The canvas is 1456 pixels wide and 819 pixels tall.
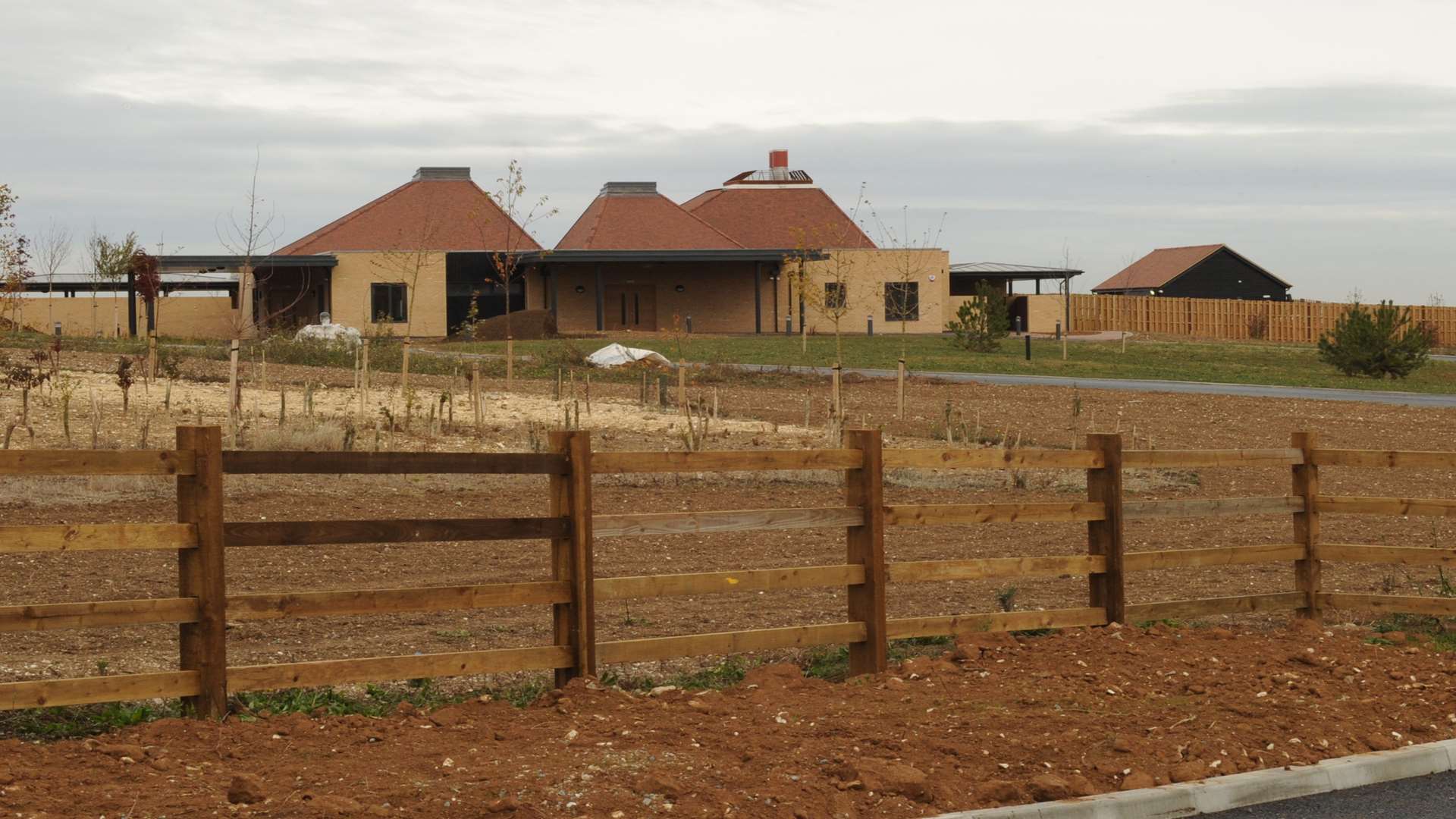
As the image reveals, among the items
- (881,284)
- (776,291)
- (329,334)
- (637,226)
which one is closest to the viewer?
(329,334)

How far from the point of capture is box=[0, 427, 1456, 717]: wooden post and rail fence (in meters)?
6.04

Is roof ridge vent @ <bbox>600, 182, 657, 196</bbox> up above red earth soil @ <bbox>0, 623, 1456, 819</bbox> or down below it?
above

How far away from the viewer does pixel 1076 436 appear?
2025 centimetres

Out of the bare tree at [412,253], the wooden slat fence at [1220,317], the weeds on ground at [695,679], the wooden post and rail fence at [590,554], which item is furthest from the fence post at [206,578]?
the wooden slat fence at [1220,317]

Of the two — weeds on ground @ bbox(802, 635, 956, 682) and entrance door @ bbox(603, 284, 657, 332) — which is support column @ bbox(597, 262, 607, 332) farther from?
weeds on ground @ bbox(802, 635, 956, 682)

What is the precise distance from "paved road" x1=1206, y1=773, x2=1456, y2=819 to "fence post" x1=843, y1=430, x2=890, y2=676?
2.34 m

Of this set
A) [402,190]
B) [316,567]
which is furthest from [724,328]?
[316,567]

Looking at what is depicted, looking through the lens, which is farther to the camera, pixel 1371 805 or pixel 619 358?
pixel 619 358

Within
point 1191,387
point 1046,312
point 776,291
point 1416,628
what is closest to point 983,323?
point 1191,387

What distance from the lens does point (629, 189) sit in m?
57.9

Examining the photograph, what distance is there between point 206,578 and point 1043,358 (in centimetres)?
3678

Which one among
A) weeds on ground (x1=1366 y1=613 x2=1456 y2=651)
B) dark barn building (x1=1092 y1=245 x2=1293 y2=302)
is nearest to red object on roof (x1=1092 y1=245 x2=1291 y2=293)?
dark barn building (x1=1092 y1=245 x2=1293 y2=302)

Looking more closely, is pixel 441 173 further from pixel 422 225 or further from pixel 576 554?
pixel 576 554

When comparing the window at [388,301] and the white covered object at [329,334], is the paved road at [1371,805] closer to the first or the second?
the white covered object at [329,334]
